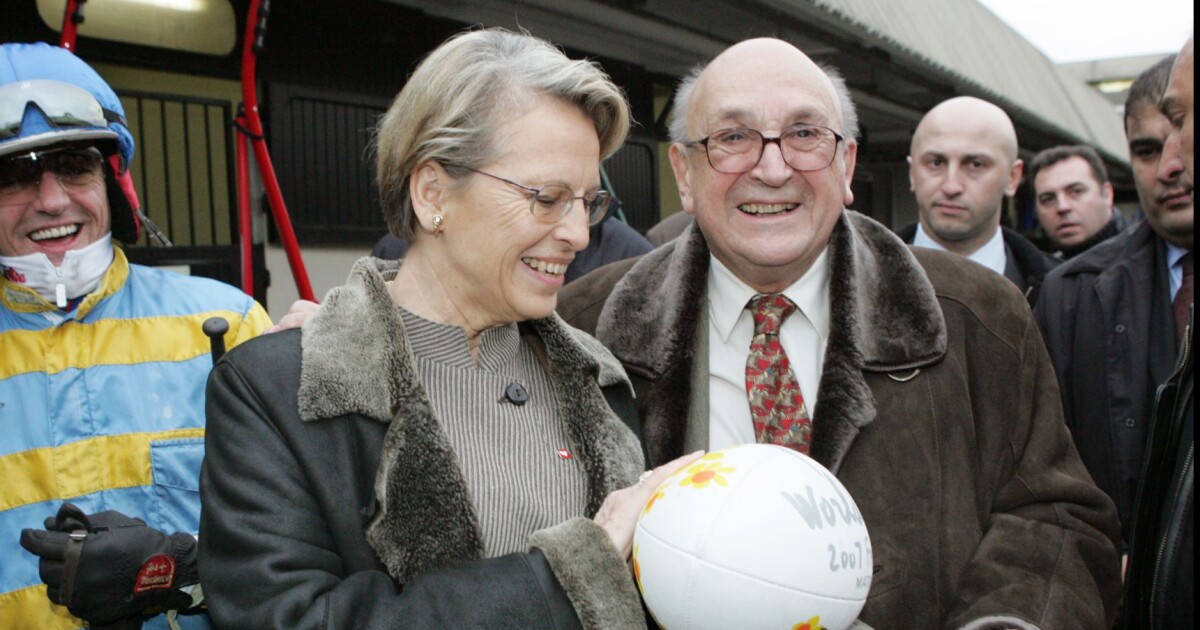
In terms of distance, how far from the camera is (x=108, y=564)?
1.87 m

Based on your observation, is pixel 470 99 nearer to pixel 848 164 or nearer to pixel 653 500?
pixel 653 500

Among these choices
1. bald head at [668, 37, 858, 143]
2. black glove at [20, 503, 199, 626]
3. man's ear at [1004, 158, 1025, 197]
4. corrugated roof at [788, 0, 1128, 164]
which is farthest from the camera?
corrugated roof at [788, 0, 1128, 164]

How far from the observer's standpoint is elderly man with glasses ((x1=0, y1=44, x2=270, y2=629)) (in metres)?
2.07

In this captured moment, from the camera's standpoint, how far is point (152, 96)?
4.43 metres

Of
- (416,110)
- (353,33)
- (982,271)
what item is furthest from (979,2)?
(416,110)

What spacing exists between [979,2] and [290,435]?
13.1 metres

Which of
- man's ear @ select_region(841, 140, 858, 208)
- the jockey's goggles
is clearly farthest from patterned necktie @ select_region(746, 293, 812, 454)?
the jockey's goggles

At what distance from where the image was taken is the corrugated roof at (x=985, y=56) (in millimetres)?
6547

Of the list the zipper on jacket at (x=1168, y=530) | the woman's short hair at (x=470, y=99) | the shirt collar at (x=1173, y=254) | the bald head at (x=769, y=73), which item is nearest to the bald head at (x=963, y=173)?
the shirt collar at (x=1173, y=254)

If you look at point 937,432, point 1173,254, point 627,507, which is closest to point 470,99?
point 627,507

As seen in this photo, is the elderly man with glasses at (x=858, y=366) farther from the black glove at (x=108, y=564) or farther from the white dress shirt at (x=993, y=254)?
the white dress shirt at (x=993, y=254)

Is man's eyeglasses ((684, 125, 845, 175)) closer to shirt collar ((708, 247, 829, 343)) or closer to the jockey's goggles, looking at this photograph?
shirt collar ((708, 247, 829, 343))

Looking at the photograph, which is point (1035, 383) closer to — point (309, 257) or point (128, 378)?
point (128, 378)

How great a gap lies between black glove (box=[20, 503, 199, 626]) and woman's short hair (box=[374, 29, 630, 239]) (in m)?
0.81
